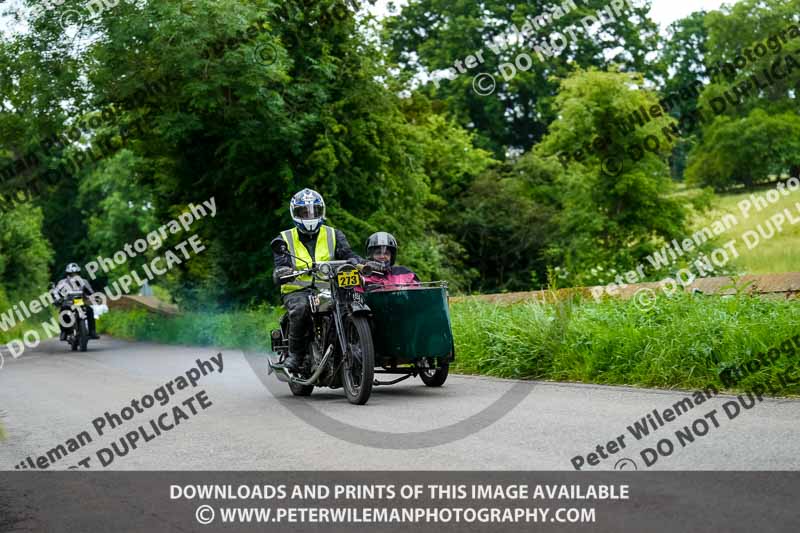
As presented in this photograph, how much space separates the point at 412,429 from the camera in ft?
28.9

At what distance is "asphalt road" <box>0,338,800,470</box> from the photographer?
23.7 ft

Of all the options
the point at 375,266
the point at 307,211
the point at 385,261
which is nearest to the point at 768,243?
the point at 385,261

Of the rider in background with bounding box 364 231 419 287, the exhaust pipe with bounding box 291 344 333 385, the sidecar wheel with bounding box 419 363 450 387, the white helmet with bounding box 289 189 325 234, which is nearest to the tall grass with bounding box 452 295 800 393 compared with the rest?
the sidecar wheel with bounding box 419 363 450 387

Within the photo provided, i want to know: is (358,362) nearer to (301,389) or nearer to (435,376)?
(301,389)

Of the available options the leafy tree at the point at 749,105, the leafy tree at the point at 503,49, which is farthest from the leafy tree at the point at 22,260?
the leafy tree at the point at 749,105

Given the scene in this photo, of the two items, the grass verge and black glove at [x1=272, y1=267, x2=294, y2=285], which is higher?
black glove at [x1=272, y1=267, x2=294, y2=285]

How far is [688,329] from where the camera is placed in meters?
11.4

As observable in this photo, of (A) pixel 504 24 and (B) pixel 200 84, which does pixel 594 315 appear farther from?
(A) pixel 504 24

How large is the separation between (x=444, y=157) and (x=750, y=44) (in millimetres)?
28660

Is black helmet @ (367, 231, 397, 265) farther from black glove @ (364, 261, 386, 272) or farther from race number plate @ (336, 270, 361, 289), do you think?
race number plate @ (336, 270, 361, 289)

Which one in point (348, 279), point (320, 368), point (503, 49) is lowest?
point (320, 368)

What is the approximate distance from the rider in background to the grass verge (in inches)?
82.3

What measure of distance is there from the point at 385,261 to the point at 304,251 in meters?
0.92

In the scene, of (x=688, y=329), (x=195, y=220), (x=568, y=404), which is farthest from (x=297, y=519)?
(x=195, y=220)
